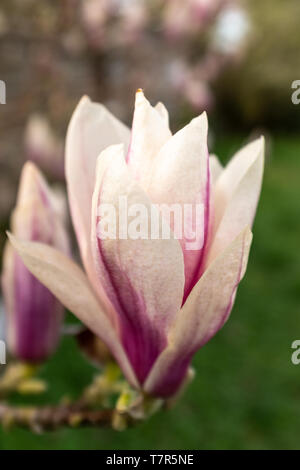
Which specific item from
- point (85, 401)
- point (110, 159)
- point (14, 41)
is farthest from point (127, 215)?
point (14, 41)

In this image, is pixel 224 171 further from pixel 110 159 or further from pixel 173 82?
pixel 173 82

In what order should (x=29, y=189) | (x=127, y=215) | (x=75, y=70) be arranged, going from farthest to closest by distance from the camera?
1. (x=75, y=70)
2. (x=29, y=189)
3. (x=127, y=215)

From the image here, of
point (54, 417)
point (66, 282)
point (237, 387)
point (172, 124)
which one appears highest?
point (172, 124)

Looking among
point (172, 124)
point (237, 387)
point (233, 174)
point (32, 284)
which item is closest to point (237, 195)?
point (233, 174)
